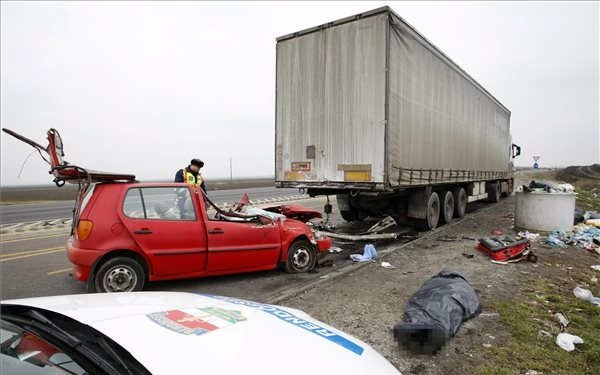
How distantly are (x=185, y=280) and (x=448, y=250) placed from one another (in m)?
4.89

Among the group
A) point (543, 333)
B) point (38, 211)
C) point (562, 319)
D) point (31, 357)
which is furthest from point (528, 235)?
point (38, 211)

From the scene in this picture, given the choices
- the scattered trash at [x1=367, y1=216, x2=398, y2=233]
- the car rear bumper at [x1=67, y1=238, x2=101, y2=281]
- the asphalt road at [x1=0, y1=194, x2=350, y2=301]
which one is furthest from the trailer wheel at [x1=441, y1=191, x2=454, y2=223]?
the car rear bumper at [x1=67, y1=238, x2=101, y2=281]

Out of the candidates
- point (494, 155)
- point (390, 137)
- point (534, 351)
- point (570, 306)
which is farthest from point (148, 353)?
Result: point (494, 155)

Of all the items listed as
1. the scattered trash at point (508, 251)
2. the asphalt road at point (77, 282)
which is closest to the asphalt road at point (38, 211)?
the asphalt road at point (77, 282)

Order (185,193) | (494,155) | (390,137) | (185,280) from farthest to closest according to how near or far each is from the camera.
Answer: (494,155)
(390,137)
(185,280)
(185,193)

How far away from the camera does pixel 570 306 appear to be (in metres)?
4.36

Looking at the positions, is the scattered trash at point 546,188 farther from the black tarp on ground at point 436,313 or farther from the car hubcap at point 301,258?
the car hubcap at point 301,258

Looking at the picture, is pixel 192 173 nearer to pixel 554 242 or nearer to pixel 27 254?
pixel 27 254

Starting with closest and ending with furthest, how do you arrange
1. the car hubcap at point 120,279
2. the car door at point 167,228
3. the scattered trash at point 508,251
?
the car hubcap at point 120,279 < the car door at point 167,228 < the scattered trash at point 508,251

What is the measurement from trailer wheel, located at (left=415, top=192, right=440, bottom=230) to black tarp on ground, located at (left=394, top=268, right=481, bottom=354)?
492cm

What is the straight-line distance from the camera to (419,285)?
4992 millimetres

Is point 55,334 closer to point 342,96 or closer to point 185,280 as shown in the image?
point 185,280

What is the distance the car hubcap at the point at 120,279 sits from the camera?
14.1 ft

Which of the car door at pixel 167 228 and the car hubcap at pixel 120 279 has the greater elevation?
the car door at pixel 167 228
